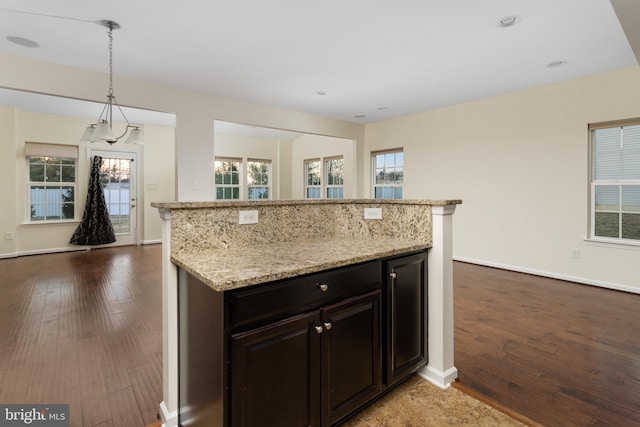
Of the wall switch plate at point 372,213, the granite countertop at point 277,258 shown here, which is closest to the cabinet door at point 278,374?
the granite countertop at point 277,258

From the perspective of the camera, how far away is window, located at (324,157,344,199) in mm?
7727

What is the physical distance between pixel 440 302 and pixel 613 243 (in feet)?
11.0

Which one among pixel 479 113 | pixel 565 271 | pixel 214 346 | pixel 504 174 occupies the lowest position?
pixel 565 271

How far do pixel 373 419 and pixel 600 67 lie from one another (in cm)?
447

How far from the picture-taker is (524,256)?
4.56 meters

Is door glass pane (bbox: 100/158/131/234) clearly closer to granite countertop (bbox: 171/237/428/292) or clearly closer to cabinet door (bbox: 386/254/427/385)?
granite countertop (bbox: 171/237/428/292)

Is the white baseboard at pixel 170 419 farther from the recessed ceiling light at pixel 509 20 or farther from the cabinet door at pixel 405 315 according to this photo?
the recessed ceiling light at pixel 509 20

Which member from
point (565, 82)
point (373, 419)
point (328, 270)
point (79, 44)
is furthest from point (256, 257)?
point (565, 82)

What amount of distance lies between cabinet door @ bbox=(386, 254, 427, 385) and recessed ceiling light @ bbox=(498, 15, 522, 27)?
2243 mm

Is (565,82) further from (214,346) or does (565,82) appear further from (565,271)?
(214,346)

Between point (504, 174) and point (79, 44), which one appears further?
point (504, 174)

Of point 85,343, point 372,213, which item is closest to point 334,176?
point 372,213

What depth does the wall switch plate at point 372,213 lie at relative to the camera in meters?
2.19

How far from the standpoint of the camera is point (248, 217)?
1808mm
